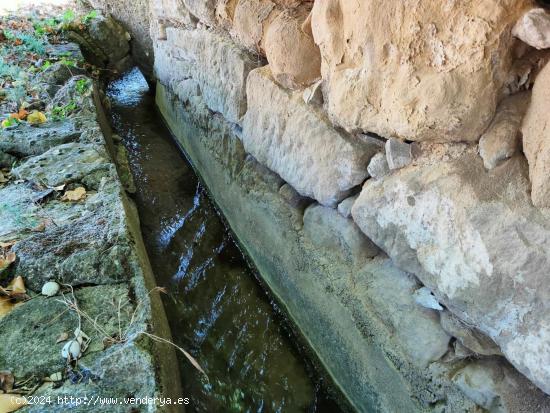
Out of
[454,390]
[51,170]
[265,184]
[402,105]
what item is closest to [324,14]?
[402,105]

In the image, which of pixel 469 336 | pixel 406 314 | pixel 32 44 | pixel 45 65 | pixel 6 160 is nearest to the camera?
pixel 469 336

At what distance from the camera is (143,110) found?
514 cm

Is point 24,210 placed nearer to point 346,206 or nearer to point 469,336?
point 346,206

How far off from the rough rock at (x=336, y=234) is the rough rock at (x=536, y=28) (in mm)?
961

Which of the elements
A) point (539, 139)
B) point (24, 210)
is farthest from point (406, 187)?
point (24, 210)

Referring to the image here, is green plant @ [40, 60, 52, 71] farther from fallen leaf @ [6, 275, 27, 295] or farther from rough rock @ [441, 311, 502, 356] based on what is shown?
rough rock @ [441, 311, 502, 356]

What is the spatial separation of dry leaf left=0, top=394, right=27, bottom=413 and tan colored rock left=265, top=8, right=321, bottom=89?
64.6 inches

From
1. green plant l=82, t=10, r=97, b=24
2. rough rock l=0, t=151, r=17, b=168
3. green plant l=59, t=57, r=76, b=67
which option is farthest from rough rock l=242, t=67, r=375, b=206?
green plant l=82, t=10, r=97, b=24

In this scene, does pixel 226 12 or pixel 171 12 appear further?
pixel 171 12

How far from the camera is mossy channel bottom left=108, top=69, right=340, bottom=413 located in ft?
7.45

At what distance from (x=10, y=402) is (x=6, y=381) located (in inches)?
3.9

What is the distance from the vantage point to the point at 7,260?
5.98 ft

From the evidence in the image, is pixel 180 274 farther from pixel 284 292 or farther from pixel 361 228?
pixel 361 228

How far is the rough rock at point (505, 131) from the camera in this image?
1.26 m
